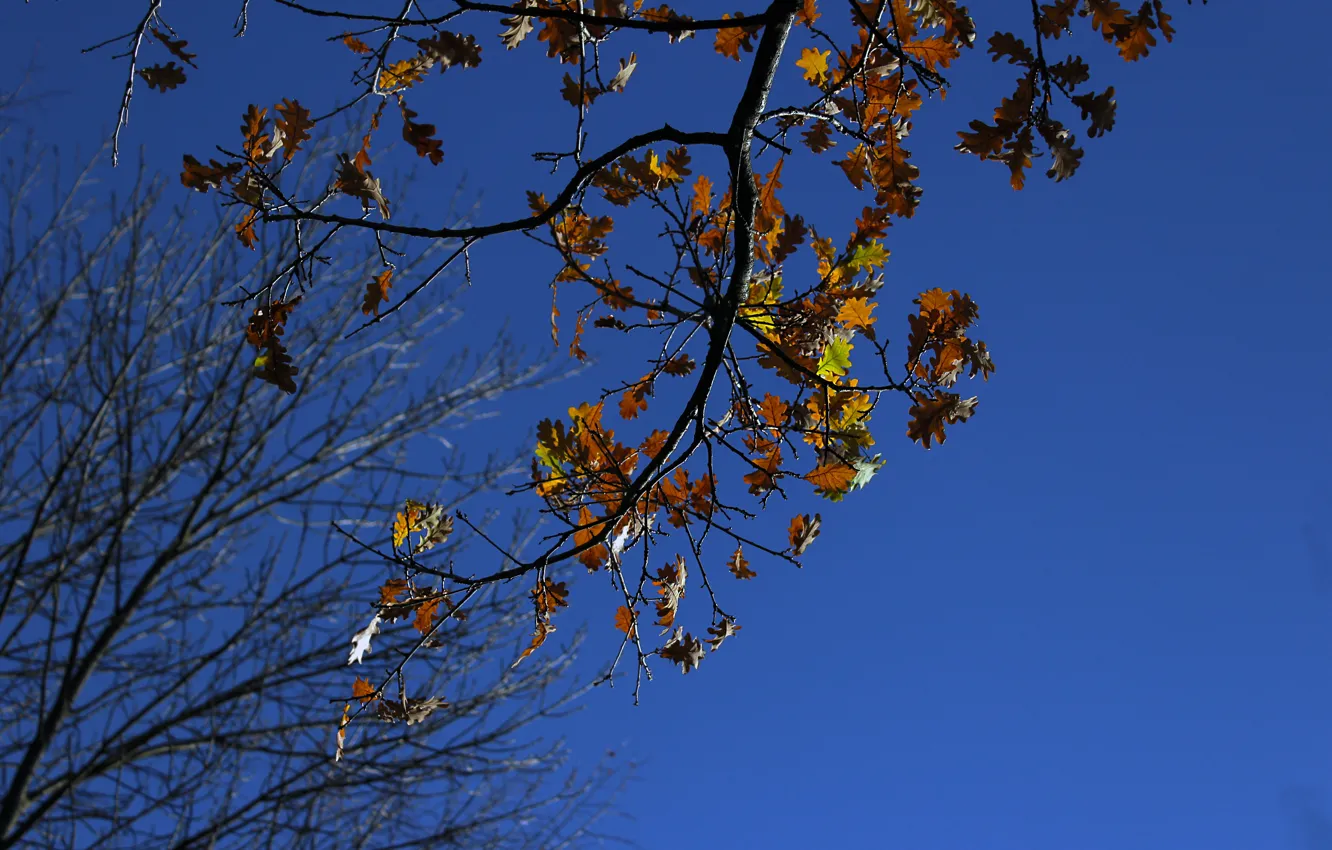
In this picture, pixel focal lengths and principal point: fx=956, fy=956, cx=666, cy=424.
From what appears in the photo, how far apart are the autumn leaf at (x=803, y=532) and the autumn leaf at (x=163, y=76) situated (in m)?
1.79

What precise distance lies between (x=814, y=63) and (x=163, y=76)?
5.08 feet

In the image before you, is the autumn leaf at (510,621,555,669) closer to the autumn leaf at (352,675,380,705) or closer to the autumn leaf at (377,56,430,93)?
the autumn leaf at (352,675,380,705)

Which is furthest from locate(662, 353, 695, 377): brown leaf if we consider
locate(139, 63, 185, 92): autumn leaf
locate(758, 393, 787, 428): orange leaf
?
locate(139, 63, 185, 92): autumn leaf

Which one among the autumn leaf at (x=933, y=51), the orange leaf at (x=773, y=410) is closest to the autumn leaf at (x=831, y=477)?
the orange leaf at (x=773, y=410)

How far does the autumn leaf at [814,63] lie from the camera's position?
2430 millimetres

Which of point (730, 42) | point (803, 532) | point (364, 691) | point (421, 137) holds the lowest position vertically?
point (364, 691)

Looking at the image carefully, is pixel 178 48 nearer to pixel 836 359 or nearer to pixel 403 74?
pixel 403 74

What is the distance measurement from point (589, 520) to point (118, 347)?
5.86 meters

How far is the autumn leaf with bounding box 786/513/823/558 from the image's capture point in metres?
2.41

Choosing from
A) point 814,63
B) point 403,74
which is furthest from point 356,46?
point 814,63

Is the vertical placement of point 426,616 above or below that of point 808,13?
below

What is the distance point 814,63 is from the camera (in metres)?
2.44

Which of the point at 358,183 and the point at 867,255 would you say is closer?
the point at 358,183

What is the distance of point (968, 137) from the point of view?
2.14 m
